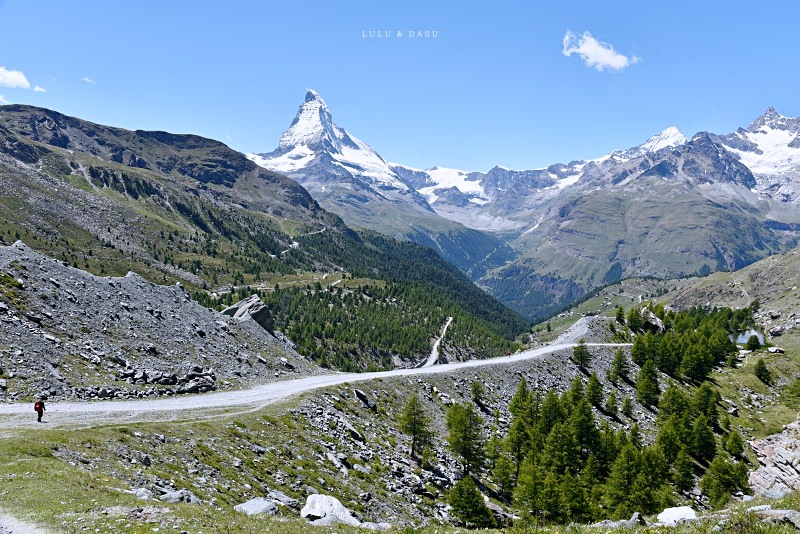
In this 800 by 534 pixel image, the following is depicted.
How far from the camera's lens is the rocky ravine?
4553cm

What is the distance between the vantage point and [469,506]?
4912 cm

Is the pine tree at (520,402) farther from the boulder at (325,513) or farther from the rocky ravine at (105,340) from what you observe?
the boulder at (325,513)

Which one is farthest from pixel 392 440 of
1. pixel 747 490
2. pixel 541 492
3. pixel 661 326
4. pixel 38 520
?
pixel 661 326

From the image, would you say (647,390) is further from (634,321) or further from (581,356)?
(634,321)

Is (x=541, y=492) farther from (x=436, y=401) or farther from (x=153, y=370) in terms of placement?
(x=153, y=370)

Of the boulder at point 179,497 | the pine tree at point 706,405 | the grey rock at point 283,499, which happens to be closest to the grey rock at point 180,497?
the boulder at point 179,497

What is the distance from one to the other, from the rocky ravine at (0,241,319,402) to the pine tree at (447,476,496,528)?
32292 mm

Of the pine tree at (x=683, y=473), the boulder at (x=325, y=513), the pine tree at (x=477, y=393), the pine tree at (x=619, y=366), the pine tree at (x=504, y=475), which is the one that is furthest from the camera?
the pine tree at (x=619, y=366)

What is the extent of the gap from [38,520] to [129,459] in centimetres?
1358

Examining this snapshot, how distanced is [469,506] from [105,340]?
46238mm

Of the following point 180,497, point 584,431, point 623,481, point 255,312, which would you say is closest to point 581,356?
point 584,431

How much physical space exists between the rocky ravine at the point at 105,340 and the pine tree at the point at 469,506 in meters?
32.3

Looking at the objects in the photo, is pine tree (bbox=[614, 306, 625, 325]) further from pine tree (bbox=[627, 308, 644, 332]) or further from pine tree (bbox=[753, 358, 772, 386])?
pine tree (bbox=[753, 358, 772, 386])

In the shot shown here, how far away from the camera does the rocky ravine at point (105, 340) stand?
149 feet
